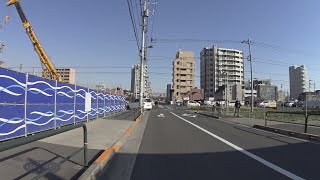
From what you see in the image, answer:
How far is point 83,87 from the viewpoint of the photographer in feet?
83.2

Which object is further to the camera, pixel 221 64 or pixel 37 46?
pixel 221 64

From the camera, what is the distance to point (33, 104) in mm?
14844

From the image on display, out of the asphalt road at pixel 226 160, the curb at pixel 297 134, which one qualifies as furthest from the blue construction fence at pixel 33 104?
the curb at pixel 297 134

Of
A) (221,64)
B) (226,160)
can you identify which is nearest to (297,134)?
(226,160)

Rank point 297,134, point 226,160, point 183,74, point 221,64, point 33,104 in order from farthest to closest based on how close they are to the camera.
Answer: point 183,74 < point 221,64 < point 297,134 < point 33,104 < point 226,160

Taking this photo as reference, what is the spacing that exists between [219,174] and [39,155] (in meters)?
4.49

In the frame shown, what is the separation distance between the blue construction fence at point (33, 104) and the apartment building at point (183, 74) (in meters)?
136

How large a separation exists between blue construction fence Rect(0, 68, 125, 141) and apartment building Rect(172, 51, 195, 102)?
5361 inches

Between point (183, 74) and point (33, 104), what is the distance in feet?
488

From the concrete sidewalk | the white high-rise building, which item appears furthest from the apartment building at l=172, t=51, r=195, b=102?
the concrete sidewalk

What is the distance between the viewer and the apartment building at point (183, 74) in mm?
158500

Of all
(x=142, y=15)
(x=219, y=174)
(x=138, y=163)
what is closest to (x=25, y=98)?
(x=138, y=163)

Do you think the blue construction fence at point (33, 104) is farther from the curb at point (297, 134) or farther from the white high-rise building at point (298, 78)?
the white high-rise building at point (298, 78)

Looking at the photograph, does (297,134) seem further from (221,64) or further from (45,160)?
(221,64)
